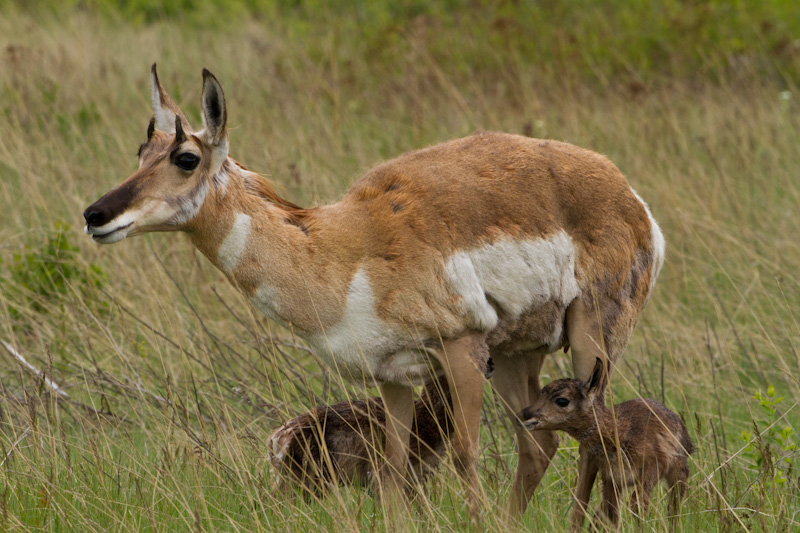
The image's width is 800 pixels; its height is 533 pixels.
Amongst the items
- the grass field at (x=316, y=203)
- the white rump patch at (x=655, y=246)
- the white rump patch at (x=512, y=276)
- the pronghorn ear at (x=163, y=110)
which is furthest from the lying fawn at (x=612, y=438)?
the pronghorn ear at (x=163, y=110)

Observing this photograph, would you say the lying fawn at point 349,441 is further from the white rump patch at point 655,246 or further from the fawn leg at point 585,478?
the white rump patch at point 655,246

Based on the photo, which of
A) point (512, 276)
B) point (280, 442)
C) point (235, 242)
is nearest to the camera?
point (235, 242)

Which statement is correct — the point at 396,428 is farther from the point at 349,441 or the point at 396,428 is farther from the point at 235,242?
the point at 235,242

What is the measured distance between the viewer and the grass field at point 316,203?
16.0ft

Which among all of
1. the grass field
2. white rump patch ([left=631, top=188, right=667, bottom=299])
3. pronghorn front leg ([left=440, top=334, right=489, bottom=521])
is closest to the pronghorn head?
the grass field

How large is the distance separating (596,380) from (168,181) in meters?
2.05

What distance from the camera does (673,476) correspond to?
4945 mm

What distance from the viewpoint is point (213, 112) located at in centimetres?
434

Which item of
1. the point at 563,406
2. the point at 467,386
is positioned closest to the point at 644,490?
the point at 563,406

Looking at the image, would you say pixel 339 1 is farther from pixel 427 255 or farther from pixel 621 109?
pixel 427 255

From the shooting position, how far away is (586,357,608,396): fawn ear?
4715 mm

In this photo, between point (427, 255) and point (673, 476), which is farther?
point (673, 476)

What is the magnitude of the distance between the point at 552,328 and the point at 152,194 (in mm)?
1924

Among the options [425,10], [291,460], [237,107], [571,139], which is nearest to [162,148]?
[291,460]
